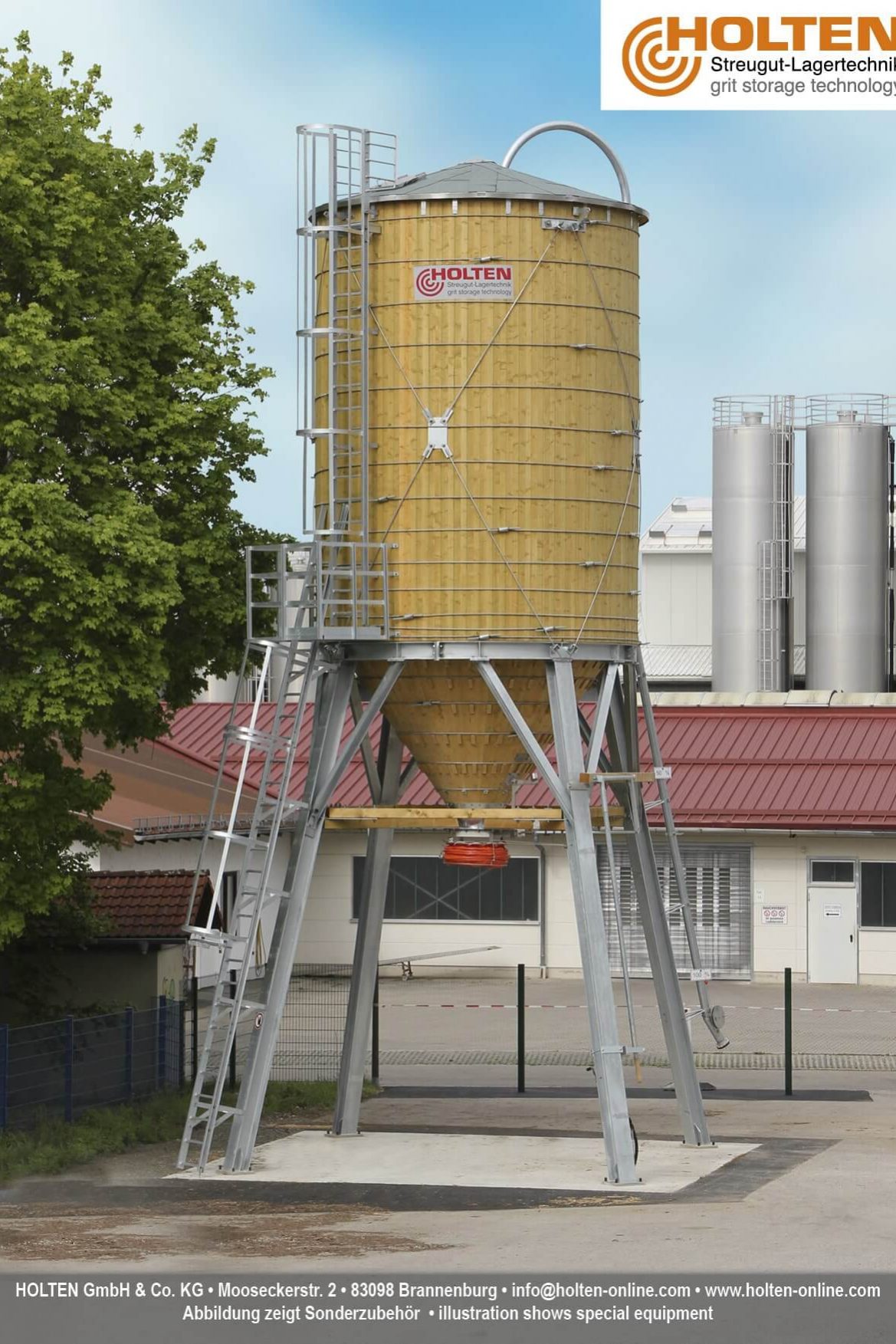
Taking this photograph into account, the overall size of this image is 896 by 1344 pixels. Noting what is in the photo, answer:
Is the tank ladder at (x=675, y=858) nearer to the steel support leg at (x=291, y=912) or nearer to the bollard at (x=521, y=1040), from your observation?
the steel support leg at (x=291, y=912)

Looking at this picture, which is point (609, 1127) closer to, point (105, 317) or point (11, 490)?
point (11, 490)

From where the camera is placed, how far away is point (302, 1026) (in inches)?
1455

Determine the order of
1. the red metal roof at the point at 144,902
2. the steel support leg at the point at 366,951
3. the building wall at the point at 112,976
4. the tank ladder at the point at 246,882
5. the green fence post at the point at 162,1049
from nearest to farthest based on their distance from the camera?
the tank ladder at the point at 246,882
the steel support leg at the point at 366,951
the green fence post at the point at 162,1049
the red metal roof at the point at 144,902
the building wall at the point at 112,976

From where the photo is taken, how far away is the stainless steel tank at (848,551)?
60.3 metres

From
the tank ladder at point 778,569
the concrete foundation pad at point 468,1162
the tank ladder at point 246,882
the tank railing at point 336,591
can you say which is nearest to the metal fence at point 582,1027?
the concrete foundation pad at point 468,1162

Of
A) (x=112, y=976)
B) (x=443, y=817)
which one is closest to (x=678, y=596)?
(x=112, y=976)

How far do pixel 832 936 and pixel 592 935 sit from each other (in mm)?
21810

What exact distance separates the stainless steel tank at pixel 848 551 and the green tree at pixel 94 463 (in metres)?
36.3

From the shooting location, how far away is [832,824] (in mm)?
42812

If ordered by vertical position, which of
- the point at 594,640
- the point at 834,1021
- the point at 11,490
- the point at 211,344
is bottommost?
the point at 834,1021

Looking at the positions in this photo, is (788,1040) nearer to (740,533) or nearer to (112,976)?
(112,976)
